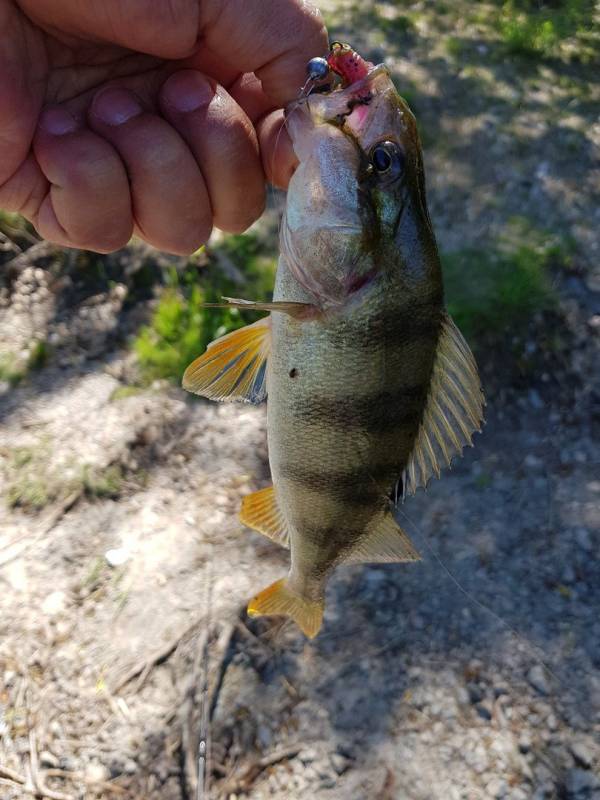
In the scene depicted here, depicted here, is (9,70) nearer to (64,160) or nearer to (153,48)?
(64,160)

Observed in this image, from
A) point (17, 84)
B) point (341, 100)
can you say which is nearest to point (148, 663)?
point (17, 84)

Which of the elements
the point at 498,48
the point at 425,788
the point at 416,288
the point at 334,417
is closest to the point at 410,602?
the point at 425,788

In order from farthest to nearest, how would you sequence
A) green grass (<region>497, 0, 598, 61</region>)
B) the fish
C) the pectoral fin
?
green grass (<region>497, 0, 598, 61</region>) < the fish < the pectoral fin

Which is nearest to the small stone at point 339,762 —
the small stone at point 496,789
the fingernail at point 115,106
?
the small stone at point 496,789

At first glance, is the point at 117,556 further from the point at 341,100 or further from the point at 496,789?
the point at 341,100

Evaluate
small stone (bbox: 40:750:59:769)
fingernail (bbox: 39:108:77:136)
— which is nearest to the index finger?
fingernail (bbox: 39:108:77:136)

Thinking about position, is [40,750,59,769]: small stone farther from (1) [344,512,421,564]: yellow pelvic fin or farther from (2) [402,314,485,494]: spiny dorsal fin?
(2) [402,314,485,494]: spiny dorsal fin

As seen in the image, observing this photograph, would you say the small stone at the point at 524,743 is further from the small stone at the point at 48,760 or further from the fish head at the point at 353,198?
the fish head at the point at 353,198
